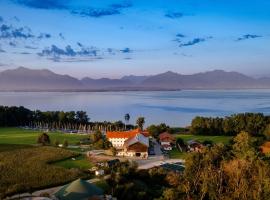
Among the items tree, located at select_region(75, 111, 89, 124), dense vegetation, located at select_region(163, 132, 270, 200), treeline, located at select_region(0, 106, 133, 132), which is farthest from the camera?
tree, located at select_region(75, 111, 89, 124)

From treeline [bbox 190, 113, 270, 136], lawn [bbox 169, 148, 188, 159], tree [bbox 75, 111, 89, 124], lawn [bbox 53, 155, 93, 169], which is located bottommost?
lawn [bbox 169, 148, 188, 159]

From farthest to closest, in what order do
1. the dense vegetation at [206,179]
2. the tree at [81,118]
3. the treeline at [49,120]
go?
the tree at [81,118]
the treeline at [49,120]
the dense vegetation at [206,179]

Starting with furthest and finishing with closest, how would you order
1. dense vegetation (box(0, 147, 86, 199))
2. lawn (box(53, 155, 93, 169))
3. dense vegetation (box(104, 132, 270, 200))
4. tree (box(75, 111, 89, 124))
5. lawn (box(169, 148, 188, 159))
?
1. tree (box(75, 111, 89, 124))
2. lawn (box(169, 148, 188, 159))
3. lawn (box(53, 155, 93, 169))
4. dense vegetation (box(0, 147, 86, 199))
5. dense vegetation (box(104, 132, 270, 200))

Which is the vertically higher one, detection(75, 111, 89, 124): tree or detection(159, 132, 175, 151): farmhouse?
detection(75, 111, 89, 124): tree

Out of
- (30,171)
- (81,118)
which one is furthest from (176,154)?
(81,118)

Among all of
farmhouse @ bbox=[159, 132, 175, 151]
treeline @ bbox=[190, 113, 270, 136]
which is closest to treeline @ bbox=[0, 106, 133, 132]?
treeline @ bbox=[190, 113, 270, 136]

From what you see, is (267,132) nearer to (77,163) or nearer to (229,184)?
(77,163)

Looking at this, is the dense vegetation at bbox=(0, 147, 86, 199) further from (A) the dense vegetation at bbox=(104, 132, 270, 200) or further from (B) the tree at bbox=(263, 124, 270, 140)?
(B) the tree at bbox=(263, 124, 270, 140)

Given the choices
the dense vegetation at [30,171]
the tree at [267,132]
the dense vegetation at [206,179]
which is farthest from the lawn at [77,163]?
the tree at [267,132]

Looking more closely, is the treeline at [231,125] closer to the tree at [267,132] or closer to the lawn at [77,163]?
the tree at [267,132]
